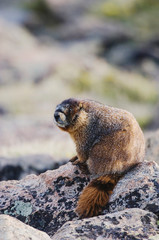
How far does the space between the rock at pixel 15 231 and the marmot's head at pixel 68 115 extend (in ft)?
9.70

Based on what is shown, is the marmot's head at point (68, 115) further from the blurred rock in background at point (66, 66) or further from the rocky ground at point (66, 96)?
the blurred rock in background at point (66, 66)

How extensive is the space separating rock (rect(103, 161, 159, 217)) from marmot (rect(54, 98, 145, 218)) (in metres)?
0.18

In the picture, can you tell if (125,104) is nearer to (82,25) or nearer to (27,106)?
(27,106)

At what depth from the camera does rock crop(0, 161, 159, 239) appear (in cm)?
749

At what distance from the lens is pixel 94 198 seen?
7.62 m

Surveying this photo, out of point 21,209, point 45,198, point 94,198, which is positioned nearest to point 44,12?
point 45,198

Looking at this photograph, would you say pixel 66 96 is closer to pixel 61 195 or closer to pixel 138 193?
pixel 61 195

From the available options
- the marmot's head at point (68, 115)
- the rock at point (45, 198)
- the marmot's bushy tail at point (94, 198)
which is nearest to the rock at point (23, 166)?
the rock at point (45, 198)

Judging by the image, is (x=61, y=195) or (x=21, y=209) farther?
(x=61, y=195)

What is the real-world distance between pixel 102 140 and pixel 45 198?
1430 mm

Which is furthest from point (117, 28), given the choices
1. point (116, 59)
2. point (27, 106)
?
point (27, 106)

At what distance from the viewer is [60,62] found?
36688mm

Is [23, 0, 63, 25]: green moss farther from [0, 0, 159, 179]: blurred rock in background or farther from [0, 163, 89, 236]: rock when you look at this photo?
[0, 163, 89, 236]: rock

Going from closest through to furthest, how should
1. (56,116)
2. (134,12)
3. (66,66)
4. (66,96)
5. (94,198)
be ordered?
(94,198) → (56,116) → (66,96) → (66,66) → (134,12)
